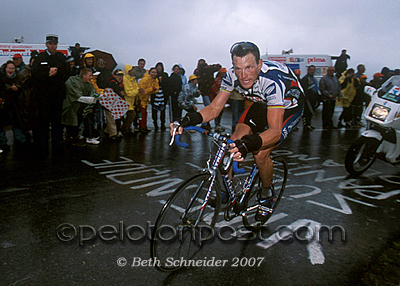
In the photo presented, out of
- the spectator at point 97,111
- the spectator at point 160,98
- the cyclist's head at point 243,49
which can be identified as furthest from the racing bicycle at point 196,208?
the spectator at point 160,98

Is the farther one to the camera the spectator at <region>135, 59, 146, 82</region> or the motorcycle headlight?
the spectator at <region>135, 59, 146, 82</region>

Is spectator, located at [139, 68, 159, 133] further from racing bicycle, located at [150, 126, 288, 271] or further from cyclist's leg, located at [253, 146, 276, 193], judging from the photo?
racing bicycle, located at [150, 126, 288, 271]

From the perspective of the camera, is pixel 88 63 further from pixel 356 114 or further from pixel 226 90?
pixel 356 114

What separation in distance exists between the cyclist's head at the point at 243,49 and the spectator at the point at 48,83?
5500mm

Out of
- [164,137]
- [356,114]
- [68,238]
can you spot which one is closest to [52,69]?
[164,137]

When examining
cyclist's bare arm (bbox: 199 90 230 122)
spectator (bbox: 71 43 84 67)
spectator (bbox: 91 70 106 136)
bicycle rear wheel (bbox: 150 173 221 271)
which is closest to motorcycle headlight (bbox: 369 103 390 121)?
cyclist's bare arm (bbox: 199 90 230 122)

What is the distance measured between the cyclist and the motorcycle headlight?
2.79m

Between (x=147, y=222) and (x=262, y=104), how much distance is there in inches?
75.2

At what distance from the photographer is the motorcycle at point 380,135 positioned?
5.97 meters

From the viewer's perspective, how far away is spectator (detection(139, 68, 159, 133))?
36.1 feet

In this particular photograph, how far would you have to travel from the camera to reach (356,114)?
47.3 ft

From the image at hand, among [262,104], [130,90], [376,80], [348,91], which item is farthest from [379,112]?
[376,80]

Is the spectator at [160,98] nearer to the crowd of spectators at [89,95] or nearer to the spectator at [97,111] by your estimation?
the crowd of spectators at [89,95]

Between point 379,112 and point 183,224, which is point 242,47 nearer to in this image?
point 183,224
